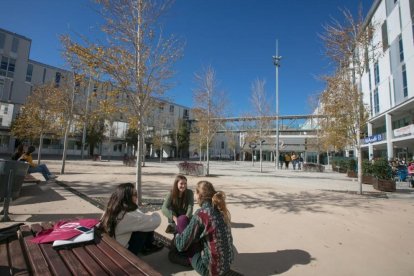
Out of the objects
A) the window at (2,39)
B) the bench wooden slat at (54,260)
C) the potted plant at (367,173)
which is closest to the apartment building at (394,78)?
the potted plant at (367,173)

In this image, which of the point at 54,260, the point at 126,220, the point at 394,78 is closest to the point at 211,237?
the point at 126,220

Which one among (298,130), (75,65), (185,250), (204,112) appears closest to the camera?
(185,250)

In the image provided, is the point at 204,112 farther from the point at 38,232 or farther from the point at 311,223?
the point at 38,232

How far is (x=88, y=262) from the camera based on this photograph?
212cm

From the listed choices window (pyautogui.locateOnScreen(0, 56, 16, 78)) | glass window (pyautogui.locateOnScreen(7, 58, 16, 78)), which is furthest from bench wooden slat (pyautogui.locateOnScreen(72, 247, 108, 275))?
glass window (pyautogui.locateOnScreen(7, 58, 16, 78))

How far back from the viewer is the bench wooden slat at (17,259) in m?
1.97

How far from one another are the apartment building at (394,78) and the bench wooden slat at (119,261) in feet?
73.8

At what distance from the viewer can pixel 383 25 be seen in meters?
27.7

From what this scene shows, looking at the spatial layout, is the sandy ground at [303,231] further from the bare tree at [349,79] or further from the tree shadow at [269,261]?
the bare tree at [349,79]

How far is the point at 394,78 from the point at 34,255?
101ft

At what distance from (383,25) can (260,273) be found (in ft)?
108

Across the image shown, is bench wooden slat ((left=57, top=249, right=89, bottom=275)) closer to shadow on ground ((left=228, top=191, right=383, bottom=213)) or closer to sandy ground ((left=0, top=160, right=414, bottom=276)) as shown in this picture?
sandy ground ((left=0, top=160, right=414, bottom=276))

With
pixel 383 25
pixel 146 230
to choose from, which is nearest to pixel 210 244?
pixel 146 230

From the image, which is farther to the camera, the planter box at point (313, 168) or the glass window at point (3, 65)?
the glass window at point (3, 65)
